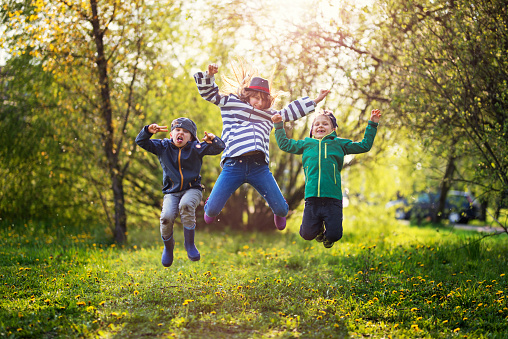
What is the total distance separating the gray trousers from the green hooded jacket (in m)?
1.19

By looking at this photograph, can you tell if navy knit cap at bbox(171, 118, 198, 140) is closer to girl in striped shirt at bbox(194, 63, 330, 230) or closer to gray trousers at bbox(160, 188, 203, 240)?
girl in striped shirt at bbox(194, 63, 330, 230)

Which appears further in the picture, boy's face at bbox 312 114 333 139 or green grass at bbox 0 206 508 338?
boy's face at bbox 312 114 333 139

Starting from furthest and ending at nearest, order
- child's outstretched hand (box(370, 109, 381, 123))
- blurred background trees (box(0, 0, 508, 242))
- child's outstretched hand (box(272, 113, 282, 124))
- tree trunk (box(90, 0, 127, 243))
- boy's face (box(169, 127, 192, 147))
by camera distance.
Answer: tree trunk (box(90, 0, 127, 243))
blurred background trees (box(0, 0, 508, 242))
boy's face (box(169, 127, 192, 147))
child's outstretched hand (box(370, 109, 381, 123))
child's outstretched hand (box(272, 113, 282, 124))

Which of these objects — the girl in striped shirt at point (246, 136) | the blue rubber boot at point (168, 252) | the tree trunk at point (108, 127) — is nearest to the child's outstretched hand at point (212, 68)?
the girl in striped shirt at point (246, 136)

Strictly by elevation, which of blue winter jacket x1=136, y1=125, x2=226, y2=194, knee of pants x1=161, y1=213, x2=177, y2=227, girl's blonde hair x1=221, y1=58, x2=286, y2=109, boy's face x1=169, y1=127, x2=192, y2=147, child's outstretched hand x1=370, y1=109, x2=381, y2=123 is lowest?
knee of pants x1=161, y1=213, x2=177, y2=227

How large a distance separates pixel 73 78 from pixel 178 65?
2308mm

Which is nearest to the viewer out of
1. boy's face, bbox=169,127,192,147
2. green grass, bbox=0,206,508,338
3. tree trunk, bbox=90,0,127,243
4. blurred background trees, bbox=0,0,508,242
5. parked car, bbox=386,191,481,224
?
green grass, bbox=0,206,508,338

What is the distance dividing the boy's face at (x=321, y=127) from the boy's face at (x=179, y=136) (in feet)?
5.03

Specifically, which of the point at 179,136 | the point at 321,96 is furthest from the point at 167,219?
the point at 321,96

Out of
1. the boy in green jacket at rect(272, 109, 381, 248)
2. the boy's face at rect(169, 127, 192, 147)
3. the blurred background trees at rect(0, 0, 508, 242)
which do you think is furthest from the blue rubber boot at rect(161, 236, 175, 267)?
the blurred background trees at rect(0, 0, 508, 242)

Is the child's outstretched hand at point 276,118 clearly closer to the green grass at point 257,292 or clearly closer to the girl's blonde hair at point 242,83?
the girl's blonde hair at point 242,83

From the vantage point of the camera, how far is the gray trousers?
5.11m

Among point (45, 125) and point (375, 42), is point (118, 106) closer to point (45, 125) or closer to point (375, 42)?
point (45, 125)

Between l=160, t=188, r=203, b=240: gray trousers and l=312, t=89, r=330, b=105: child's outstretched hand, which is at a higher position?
l=312, t=89, r=330, b=105: child's outstretched hand
